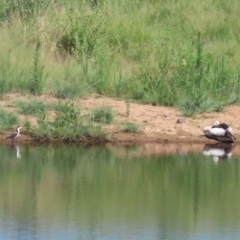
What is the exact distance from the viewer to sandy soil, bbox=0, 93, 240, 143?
1402 cm

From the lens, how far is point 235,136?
14125mm

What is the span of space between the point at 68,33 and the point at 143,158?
4359mm

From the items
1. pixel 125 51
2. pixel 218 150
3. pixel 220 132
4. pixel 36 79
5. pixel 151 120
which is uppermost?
pixel 125 51

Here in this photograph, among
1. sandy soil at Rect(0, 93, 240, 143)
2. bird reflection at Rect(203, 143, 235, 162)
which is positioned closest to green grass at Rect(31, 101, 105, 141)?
sandy soil at Rect(0, 93, 240, 143)

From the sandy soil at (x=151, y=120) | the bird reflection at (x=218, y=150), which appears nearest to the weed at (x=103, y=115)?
the sandy soil at (x=151, y=120)

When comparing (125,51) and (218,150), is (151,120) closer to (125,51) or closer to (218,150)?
(218,150)

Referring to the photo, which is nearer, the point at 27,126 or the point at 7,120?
the point at 27,126

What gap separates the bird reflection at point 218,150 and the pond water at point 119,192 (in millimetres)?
13

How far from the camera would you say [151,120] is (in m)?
14.5

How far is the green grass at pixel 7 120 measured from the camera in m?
13.8

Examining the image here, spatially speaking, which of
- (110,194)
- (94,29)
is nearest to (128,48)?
(94,29)

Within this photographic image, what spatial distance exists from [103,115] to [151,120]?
29.5 inches

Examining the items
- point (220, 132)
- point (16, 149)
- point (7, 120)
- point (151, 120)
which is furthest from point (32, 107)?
point (220, 132)

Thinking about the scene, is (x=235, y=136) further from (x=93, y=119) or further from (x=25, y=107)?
(x=25, y=107)
